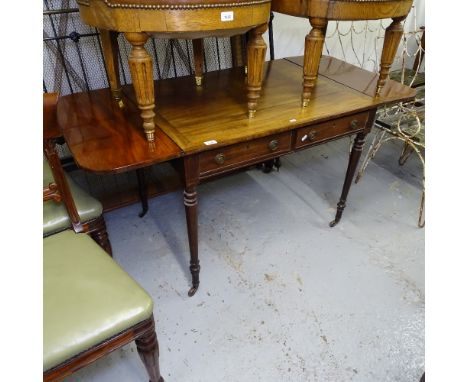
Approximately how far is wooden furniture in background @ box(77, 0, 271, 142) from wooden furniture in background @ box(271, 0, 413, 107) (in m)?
0.21

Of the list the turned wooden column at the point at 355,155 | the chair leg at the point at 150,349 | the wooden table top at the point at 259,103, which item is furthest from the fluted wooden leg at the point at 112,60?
the turned wooden column at the point at 355,155

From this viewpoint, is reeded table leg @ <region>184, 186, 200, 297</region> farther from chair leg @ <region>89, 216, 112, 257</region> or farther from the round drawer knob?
the round drawer knob

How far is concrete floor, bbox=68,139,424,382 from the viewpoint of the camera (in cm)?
122

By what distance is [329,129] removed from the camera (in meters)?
1.34

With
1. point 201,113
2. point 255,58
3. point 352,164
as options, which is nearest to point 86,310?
point 201,113

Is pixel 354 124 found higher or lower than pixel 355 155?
higher

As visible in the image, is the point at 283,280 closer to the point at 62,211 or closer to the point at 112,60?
the point at 62,211

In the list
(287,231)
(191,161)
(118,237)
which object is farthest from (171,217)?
(191,161)

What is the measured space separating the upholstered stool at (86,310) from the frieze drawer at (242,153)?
0.41m

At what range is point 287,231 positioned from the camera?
5.81 ft

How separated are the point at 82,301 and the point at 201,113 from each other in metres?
0.70

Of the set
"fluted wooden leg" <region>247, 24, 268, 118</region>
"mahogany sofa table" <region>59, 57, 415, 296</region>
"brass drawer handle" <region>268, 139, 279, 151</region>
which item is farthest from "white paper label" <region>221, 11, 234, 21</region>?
"brass drawer handle" <region>268, 139, 279, 151</region>

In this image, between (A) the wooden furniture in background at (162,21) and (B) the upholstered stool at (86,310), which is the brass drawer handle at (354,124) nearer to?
(A) the wooden furniture in background at (162,21)

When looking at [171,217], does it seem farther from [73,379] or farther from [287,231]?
[73,379]
